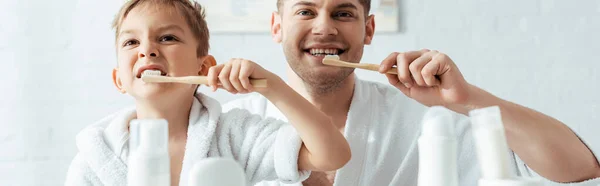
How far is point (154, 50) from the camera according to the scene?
809 mm

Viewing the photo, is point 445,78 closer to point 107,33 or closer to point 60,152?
point 107,33

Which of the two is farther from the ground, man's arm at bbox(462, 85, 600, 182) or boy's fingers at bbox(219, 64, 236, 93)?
boy's fingers at bbox(219, 64, 236, 93)

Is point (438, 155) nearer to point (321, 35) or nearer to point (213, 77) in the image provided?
point (213, 77)

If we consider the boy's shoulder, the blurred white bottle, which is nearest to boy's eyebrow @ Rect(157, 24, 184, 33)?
the boy's shoulder

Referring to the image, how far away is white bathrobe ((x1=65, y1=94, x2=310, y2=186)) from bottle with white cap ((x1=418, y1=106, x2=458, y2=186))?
31 centimetres

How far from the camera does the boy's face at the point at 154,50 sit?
31.9 inches

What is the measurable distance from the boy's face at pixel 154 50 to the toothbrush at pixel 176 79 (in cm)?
3

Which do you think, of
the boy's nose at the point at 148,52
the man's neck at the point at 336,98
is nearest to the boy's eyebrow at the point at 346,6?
the man's neck at the point at 336,98

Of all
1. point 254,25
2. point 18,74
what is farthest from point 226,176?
point 18,74

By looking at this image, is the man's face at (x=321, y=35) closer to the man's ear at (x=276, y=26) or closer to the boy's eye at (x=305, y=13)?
the boy's eye at (x=305, y=13)

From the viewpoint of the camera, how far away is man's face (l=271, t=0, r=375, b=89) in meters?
1.03

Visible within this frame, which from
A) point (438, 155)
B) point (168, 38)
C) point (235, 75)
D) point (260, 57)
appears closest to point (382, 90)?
point (260, 57)

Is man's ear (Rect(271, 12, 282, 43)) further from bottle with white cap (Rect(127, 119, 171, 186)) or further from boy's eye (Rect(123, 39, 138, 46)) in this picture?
bottle with white cap (Rect(127, 119, 171, 186))

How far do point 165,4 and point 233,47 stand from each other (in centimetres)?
58
